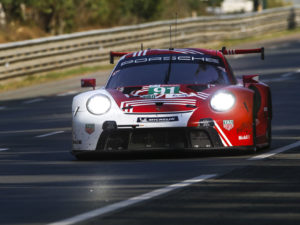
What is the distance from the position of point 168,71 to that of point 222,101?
126cm

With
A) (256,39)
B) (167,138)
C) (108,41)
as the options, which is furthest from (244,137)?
(256,39)

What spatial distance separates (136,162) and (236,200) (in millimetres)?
3355

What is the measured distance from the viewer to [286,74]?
90.6 feet

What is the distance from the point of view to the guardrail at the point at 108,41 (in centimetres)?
2928

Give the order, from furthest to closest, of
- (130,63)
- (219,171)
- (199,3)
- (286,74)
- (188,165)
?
(199,3), (286,74), (130,63), (188,165), (219,171)

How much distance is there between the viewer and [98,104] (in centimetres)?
1168

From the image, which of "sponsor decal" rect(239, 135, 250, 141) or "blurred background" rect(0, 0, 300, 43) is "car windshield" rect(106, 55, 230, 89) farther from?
"blurred background" rect(0, 0, 300, 43)

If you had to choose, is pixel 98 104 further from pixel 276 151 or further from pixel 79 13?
pixel 79 13

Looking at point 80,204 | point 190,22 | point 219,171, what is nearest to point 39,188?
point 80,204

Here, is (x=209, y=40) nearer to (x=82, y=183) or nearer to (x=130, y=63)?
(x=130, y=63)

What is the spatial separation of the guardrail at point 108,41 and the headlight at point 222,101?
56.6 ft

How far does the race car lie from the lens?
11305 mm

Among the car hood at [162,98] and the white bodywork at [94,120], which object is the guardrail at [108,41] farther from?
the car hood at [162,98]

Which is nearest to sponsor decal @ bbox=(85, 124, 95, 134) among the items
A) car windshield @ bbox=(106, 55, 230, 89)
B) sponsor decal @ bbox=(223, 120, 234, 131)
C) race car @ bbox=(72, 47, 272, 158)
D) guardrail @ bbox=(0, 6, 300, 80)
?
race car @ bbox=(72, 47, 272, 158)
